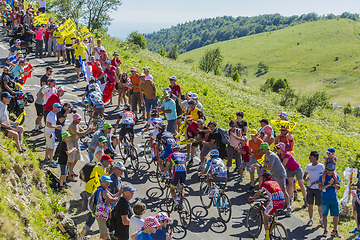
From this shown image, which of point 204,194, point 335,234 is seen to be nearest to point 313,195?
point 335,234

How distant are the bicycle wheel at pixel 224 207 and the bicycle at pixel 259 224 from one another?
66 centimetres

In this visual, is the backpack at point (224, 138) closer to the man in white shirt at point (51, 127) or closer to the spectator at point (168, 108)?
the spectator at point (168, 108)

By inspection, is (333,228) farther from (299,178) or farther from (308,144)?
(308,144)

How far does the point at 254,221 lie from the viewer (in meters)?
9.09

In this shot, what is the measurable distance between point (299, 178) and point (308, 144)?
1548 centimetres

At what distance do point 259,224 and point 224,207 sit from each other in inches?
49.5

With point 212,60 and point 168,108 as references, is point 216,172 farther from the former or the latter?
point 212,60

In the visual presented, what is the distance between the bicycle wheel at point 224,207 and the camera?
9.31 metres

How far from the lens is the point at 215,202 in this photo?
9.56 m


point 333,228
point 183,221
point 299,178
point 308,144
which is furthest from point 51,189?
point 308,144

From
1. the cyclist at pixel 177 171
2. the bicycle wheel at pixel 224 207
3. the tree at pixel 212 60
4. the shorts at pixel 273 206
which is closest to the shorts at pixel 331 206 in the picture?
the shorts at pixel 273 206

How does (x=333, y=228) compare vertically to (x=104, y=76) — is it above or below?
below

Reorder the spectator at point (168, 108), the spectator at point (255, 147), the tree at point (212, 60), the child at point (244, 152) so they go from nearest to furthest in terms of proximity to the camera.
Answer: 1. the spectator at point (255, 147)
2. the child at point (244, 152)
3. the spectator at point (168, 108)
4. the tree at point (212, 60)

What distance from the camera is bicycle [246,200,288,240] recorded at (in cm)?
831
